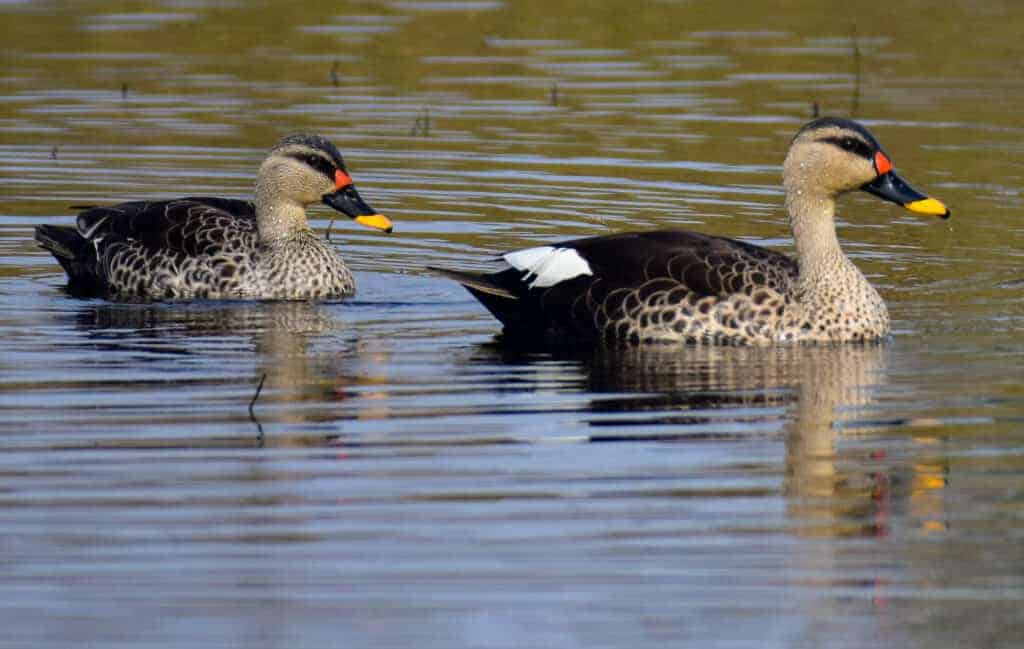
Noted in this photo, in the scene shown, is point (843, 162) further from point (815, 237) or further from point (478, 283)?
point (478, 283)

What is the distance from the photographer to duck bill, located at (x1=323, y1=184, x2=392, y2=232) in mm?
13695

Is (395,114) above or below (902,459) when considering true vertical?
above

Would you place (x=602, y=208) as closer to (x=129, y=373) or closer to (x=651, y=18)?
(x=129, y=373)

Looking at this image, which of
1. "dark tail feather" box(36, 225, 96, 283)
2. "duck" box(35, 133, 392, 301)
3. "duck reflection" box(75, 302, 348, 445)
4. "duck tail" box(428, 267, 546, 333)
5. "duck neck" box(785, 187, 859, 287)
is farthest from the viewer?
"dark tail feather" box(36, 225, 96, 283)

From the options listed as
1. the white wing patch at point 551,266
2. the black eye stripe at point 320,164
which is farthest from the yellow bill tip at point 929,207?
the black eye stripe at point 320,164

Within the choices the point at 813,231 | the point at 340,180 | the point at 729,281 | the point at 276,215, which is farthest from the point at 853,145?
the point at 276,215

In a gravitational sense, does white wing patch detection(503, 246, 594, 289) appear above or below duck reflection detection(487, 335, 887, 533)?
above

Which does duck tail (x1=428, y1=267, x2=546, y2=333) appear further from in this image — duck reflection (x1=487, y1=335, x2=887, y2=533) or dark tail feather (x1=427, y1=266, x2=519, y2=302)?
duck reflection (x1=487, y1=335, x2=887, y2=533)

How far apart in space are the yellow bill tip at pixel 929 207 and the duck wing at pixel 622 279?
2.41 ft

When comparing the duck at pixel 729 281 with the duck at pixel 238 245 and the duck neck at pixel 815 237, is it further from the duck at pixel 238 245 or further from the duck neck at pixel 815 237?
the duck at pixel 238 245

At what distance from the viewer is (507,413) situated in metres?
10.3

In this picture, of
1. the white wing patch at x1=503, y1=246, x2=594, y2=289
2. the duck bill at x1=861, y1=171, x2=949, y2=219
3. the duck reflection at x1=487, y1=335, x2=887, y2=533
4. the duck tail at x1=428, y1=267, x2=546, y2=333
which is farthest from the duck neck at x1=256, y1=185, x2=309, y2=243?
the duck bill at x1=861, y1=171, x2=949, y2=219

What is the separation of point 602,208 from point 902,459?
762 cm

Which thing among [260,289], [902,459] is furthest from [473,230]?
[902,459]
